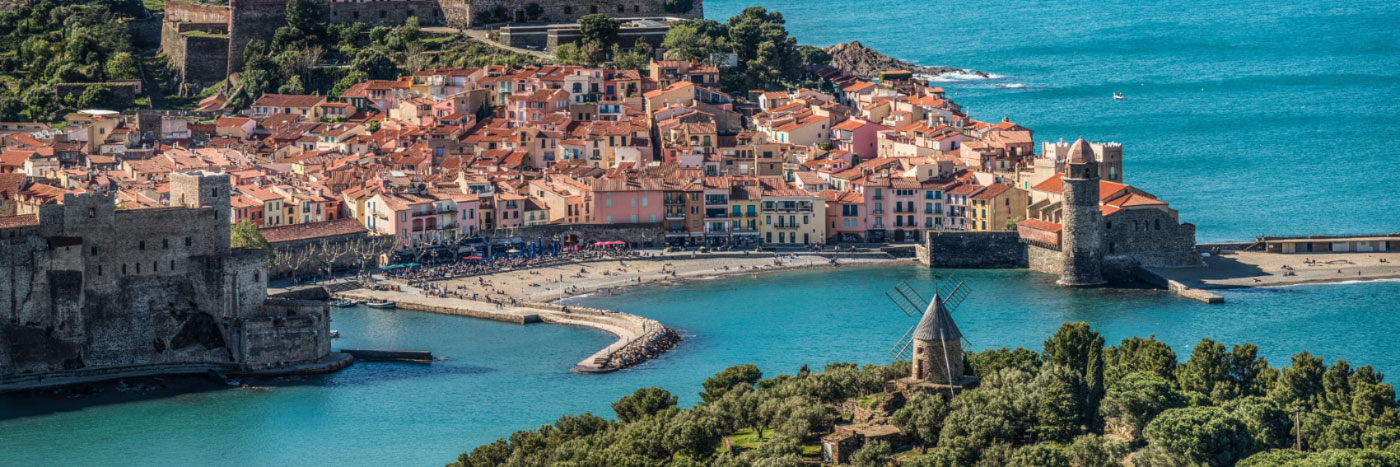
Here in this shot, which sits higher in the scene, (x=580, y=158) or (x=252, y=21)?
(x=252, y=21)

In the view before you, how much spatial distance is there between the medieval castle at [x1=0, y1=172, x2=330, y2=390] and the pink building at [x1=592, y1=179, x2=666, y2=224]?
19.4 meters

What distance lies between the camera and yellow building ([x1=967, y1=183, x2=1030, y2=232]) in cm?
7394

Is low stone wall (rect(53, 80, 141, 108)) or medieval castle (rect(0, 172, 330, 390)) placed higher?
low stone wall (rect(53, 80, 141, 108))

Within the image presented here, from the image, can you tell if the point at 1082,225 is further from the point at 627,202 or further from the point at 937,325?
the point at 937,325

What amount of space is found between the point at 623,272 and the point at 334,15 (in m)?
42.4

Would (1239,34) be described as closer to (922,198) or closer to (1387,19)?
(1387,19)

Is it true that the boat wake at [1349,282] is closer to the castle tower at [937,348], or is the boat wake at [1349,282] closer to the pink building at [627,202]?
the pink building at [627,202]

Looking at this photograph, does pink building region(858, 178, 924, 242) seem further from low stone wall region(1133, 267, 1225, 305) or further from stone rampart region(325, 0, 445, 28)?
stone rampart region(325, 0, 445, 28)

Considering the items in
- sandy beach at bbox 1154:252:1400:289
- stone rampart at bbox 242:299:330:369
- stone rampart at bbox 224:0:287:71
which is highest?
stone rampart at bbox 224:0:287:71

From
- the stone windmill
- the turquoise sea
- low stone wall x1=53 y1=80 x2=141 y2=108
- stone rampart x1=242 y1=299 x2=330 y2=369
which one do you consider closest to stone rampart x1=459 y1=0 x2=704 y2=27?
low stone wall x1=53 y1=80 x2=141 y2=108

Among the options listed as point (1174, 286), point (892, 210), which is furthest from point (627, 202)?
point (1174, 286)

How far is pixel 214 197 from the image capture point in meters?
54.8

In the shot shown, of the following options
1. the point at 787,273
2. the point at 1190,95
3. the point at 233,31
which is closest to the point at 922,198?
the point at 787,273

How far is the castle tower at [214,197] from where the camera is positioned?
54625 mm
